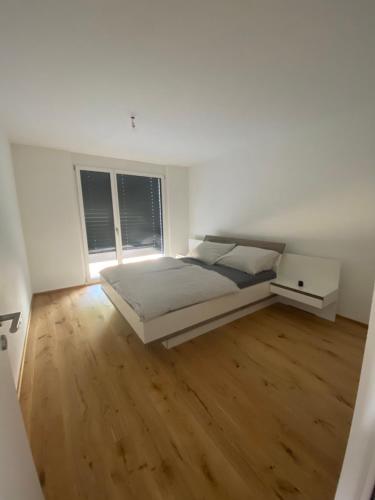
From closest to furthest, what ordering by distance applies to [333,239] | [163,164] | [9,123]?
[9,123]
[333,239]
[163,164]

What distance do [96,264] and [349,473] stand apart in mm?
4093

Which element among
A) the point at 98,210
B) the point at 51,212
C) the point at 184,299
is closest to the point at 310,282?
the point at 184,299

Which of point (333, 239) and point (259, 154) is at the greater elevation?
point (259, 154)

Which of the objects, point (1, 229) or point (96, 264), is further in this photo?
point (96, 264)

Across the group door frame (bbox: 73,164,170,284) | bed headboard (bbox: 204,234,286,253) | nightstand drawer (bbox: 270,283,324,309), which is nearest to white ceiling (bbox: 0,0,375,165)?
door frame (bbox: 73,164,170,284)

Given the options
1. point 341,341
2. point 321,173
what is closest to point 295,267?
point 341,341

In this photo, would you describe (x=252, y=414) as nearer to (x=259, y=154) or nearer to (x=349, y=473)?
(x=349, y=473)

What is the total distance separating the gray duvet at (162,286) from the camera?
1831 mm

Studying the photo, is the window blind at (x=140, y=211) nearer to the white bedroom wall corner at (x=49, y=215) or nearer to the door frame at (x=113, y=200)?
the door frame at (x=113, y=200)

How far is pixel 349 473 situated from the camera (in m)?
0.65

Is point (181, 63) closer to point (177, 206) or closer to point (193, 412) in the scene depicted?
point (193, 412)

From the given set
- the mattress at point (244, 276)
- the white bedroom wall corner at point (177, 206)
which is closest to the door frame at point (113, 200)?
the white bedroom wall corner at point (177, 206)

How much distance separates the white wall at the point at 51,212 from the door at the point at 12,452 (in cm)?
307

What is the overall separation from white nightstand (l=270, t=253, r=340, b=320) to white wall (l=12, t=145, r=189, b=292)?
11.0 feet
